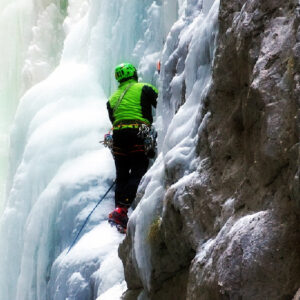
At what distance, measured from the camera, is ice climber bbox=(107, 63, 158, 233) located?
4492 millimetres

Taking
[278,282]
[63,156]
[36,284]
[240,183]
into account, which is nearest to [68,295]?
[36,284]

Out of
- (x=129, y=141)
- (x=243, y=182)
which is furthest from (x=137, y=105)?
(x=243, y=182)

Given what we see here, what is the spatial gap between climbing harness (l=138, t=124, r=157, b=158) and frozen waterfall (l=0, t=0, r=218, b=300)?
2.12 ft

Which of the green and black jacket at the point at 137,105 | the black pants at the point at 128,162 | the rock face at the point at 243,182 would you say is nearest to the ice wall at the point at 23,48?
the green and black jacket at the point at 137,105

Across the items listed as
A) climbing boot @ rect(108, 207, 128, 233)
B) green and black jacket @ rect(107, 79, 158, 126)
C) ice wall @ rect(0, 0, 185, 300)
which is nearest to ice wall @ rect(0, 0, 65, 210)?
ice wall @ rect(0, 0, 185, 300)

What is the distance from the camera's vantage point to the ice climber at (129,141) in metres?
4.49

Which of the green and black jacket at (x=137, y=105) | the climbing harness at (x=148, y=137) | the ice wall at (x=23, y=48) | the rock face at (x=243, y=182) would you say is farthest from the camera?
the ice wall at (x=23, y=48)

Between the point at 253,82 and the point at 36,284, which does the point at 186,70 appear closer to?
the point at 253,82

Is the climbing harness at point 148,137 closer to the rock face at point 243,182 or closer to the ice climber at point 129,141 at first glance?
the ice climber at point 129,141

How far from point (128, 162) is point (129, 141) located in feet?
0.52

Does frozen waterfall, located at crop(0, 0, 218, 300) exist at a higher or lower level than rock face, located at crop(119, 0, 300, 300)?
higher

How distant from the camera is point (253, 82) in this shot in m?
2.14

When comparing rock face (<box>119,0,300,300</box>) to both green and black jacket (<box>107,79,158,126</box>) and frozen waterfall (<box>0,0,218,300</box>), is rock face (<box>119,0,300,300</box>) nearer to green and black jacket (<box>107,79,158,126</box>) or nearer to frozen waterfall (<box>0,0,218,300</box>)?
frozen waterfall (<box>0,0,218,300</box>)

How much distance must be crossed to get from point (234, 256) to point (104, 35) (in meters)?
4.60
